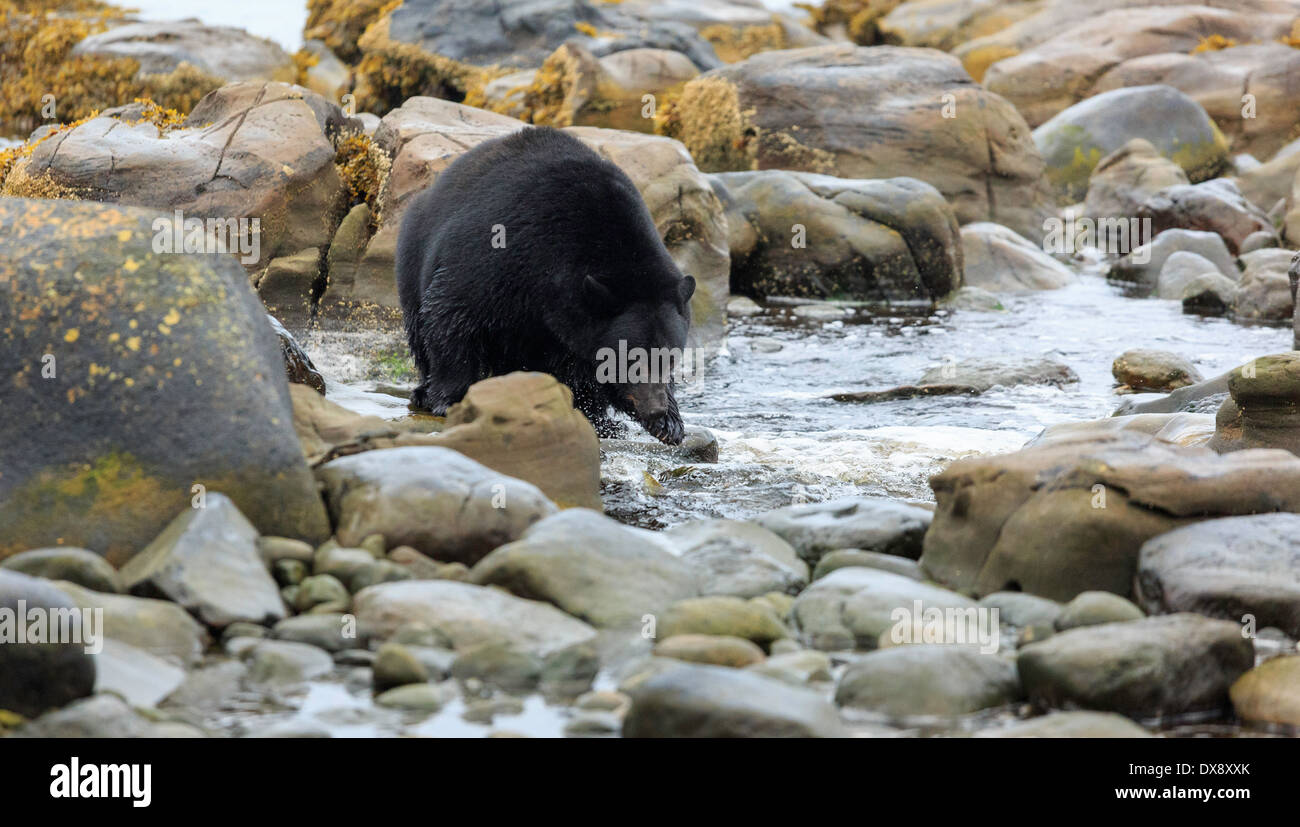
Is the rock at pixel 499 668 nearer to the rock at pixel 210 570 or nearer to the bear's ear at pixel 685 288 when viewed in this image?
the rock at pixel 210 570

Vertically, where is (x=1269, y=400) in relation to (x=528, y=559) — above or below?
above

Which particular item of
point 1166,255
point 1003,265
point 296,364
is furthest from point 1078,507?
point 1166,255

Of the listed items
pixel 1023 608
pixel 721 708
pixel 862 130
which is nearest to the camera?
pixel 721 708

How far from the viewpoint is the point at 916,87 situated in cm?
1772

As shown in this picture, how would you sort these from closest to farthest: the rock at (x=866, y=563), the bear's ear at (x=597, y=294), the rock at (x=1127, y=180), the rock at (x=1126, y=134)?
the rock at (x=866, y=563) < the bear's ear at (x=597, y=294) < the rock at (x=1127, y=180) < the rock at (x=1126, y=134)

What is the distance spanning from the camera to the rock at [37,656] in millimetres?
3291

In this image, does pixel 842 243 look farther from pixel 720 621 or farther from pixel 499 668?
pixel 499 668

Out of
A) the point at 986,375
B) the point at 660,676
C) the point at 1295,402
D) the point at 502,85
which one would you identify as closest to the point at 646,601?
the point at 660,676

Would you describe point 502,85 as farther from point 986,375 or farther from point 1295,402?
point 1295,402

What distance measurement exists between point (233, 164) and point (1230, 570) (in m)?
8.22

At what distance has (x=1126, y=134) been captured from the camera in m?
22.0

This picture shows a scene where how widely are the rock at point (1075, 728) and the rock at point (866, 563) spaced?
1.29 metres

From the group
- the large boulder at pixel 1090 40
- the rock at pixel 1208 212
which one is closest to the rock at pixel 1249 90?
the large boulder at pixel 1090 40

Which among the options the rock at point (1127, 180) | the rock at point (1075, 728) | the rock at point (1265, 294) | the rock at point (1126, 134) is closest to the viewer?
the rock at point (1075, 728)
